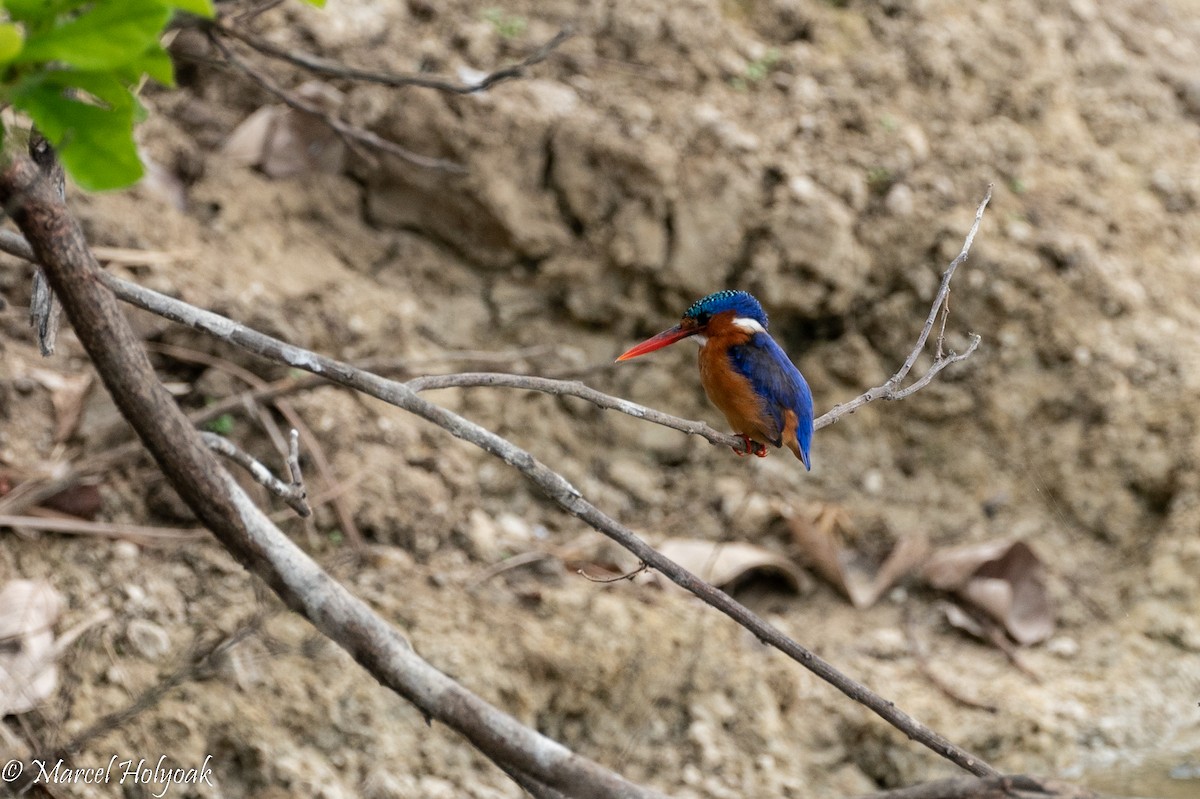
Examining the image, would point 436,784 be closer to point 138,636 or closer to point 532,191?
point 138,636

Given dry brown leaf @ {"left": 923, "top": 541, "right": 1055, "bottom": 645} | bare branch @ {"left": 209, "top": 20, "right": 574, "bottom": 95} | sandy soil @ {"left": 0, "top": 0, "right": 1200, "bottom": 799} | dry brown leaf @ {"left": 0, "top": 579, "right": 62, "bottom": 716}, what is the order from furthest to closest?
dry brown leaf @ {"left": 923, "top": 541, "right": 1055, "bottom": 645}, bare branch @ {"left": 209, "top": 20, "right": 574, "bottom": 95}, sandy soil @ {"left": 0, "top": 0, "right": 1200, "bottom": 799}, dry brown leaf @ {"left": 0, "top": 579, "right": 62, "bottom": 716}

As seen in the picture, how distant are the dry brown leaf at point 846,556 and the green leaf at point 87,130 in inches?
121

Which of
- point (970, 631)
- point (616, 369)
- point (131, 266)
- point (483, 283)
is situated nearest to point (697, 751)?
point (970, 631)

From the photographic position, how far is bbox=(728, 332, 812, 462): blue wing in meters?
2.80

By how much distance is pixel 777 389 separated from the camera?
2809mm

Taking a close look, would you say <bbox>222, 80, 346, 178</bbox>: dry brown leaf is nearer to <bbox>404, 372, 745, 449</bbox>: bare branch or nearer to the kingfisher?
the kingfisher

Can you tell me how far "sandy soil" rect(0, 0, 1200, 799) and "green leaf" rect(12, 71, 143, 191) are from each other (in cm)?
181

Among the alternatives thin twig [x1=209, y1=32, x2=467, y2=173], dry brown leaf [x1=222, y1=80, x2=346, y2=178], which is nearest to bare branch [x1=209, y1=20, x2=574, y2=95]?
thin twig [x1=209, y1=32, x2=467, y2=173]

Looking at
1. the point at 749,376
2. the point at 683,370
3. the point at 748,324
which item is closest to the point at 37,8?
the point at 749,376

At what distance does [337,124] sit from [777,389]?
5.80 ft

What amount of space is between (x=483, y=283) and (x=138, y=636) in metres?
1.94

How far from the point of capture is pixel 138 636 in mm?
2930

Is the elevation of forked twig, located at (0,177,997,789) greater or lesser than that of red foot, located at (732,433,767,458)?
greater

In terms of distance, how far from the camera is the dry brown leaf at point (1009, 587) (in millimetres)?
3967
